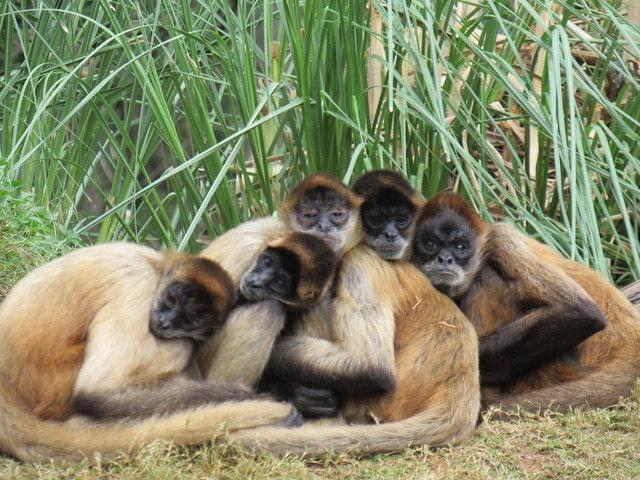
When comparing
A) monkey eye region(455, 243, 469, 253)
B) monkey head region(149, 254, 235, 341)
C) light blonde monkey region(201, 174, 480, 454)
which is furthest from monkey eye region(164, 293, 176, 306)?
monkey eye region(455, 243, 469, 253)

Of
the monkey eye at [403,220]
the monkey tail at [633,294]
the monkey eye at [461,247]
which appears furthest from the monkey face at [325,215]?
the monkey tail at [633,294]

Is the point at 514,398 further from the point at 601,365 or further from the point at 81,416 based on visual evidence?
the point at 81,416

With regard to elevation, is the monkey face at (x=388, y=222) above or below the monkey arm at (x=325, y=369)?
above

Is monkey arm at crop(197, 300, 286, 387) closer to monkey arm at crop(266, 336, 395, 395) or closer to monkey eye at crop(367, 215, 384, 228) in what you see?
monkey arm at crop(266, 336, 395, 395)

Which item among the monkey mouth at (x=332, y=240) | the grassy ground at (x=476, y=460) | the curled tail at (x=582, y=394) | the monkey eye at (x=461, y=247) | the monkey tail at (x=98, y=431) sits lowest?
the curled tail at (x=582, y=394)

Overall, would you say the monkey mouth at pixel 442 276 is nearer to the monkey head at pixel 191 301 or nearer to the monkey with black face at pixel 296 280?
the monkey with black face at pixel 296 280

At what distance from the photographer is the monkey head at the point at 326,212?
5.83 meters

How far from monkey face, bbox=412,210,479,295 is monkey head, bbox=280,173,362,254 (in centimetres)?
35

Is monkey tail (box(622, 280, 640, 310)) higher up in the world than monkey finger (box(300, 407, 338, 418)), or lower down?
lower down

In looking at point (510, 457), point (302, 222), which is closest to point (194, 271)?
point (302, 222)

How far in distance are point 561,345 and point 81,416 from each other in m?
2.55

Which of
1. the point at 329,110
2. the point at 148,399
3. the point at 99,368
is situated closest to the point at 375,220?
the point at 329,110

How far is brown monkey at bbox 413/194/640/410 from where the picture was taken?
573cm

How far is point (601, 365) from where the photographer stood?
5.98 m
